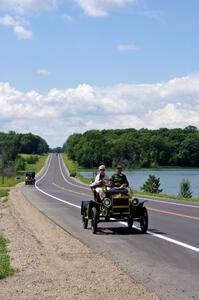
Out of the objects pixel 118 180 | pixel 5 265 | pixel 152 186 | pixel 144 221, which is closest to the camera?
pixel 5 265

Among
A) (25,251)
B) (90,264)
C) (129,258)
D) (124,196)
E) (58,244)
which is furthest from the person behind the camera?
→ (124,196)

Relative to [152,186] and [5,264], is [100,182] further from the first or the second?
[152,186]

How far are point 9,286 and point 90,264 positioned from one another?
239cm

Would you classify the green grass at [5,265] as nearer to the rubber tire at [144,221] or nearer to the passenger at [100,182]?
the passenger at [100,182]

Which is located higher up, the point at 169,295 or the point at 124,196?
the point at 124,196

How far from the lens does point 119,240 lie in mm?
15641

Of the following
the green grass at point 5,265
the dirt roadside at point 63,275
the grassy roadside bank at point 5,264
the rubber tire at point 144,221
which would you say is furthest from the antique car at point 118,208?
the green grass at point 5,265

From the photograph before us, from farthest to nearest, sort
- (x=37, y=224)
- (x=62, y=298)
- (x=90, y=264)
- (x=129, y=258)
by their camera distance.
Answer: (x=37, y=224)
(x=129, y=258)
(x=90, y=264)
(x=62, y=298)

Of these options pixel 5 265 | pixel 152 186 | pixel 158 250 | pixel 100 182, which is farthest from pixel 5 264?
pixel 152 186

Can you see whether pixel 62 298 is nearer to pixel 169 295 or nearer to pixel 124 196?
pixel 169 295

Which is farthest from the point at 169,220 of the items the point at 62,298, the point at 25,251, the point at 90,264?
the point at 62,298

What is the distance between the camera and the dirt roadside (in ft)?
28.8

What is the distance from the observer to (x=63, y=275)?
1023 centimetres

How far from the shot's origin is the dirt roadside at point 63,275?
28.8 feet
